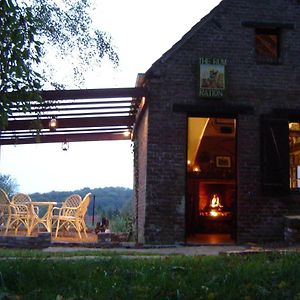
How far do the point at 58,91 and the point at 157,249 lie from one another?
3.32m

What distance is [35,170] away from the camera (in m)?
22.1

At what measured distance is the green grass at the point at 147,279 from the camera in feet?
15.7

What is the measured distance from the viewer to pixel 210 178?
557 inches

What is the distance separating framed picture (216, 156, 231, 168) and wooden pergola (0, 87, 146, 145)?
112 inches

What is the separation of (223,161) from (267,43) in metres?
5.32

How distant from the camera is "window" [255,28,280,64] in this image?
36.4 feet

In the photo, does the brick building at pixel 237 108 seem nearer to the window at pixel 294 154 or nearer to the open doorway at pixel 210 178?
the window at pixel 294 154

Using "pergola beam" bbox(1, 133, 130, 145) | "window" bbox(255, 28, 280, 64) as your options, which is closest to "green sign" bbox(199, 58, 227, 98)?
"window" bbox(255, 28, 280, 64)

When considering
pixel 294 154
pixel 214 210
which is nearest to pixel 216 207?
pixel 214 210

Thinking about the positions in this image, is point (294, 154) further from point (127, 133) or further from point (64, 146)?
point (64, 146)

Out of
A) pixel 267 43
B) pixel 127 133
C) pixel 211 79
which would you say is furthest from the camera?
pixel 127 133

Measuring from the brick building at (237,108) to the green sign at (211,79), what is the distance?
0.07 feet

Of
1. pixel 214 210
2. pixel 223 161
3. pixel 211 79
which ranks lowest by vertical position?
pixel 214 210

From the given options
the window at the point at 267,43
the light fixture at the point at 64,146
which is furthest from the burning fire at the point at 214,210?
the window at the point at 267,43
